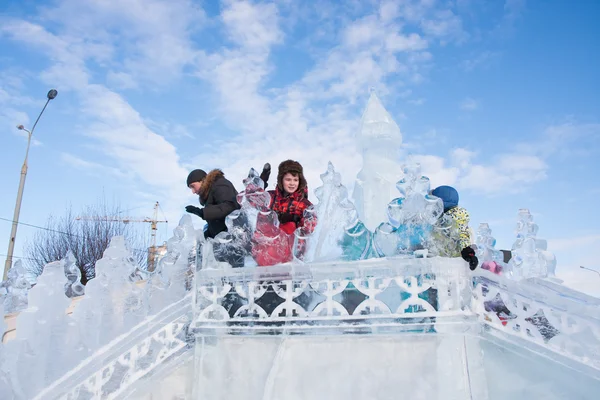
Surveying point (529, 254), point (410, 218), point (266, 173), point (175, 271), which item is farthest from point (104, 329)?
point (529, 254)

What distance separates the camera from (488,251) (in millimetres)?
4621

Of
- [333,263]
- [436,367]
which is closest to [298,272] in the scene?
[333,263]

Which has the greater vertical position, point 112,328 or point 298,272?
point 298,272

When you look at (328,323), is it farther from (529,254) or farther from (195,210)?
(529,254)

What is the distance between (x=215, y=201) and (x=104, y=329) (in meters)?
1.66

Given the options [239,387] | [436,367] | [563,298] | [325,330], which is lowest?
[239,387]

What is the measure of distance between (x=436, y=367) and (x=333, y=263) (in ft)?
3.46

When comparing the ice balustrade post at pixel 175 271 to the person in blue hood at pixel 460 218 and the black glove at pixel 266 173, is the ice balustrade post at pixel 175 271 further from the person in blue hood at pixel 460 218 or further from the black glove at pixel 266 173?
the person in blue hood at pixel 460 218

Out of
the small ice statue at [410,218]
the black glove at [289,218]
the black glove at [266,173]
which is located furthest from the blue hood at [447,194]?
the black glove at [266,173]

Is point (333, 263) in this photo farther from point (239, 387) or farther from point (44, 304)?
point (44, 304)

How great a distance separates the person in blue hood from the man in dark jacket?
2163 millimetres

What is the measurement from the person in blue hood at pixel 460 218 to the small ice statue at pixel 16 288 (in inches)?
214

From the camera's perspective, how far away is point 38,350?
4.12 metres

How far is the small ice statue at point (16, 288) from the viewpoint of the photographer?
19.7 ft
